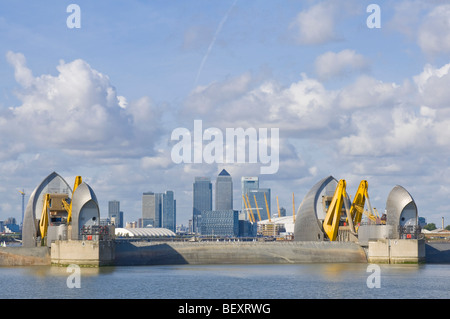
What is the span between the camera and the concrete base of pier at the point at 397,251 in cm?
10325

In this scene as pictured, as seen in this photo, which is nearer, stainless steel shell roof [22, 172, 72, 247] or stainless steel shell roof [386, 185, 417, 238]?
stainless steel shell roof [386, 185, 417, 238]

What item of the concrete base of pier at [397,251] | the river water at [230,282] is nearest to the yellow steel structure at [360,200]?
the concrete base of pier at [397,251]

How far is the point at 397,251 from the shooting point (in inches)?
4085

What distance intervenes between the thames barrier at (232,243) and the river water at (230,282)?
4006mm

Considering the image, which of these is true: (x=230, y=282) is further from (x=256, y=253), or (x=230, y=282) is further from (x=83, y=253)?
(x=256, y=253)

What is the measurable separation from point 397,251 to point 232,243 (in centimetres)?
2419

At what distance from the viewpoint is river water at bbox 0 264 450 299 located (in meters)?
65.2

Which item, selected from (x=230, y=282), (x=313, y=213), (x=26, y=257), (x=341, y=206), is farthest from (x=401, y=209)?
(x=26, y=257)

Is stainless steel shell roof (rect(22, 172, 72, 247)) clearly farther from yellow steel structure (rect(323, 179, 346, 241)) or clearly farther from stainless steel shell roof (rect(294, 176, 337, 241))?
yellow steel structure (rect(323, 179, 346, 241))

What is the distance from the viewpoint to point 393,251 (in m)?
104

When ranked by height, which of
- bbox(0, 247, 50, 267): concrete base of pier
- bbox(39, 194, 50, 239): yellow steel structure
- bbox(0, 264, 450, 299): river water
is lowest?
bbox(0, 264, 450, 299): river water

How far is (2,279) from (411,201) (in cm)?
5760

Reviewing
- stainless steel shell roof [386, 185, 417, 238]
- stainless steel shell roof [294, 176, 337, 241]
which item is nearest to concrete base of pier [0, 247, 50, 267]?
stainless steel shell roof [294, 176, 337, 241]
